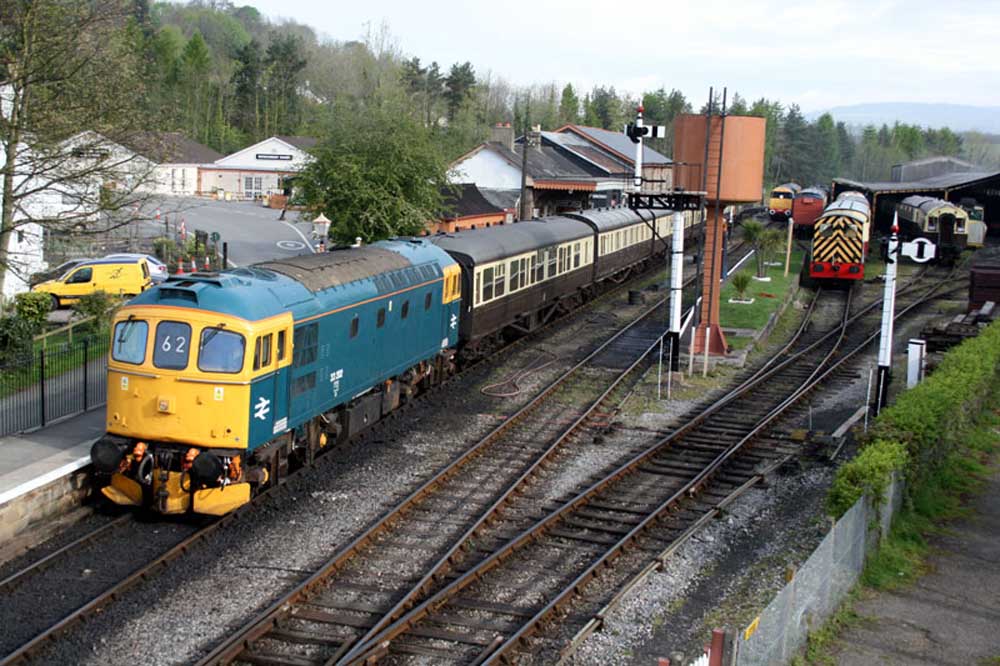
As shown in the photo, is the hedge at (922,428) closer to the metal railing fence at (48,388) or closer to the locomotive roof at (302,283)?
the locomotive roof at (302,283)

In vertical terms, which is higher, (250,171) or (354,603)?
(250,171)

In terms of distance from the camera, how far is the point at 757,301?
112ft

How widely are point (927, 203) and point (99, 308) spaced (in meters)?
41.8

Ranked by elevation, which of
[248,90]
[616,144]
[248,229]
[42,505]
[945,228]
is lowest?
[42,505]

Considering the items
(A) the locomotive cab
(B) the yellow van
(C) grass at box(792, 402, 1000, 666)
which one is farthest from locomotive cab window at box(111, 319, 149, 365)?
(B) the yellow van

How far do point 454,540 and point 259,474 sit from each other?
9.62ft

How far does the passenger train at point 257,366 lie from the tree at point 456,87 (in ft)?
283

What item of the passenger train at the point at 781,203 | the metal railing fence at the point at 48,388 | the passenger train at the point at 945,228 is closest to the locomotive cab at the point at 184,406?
the metal railing fence at the point at 48,388

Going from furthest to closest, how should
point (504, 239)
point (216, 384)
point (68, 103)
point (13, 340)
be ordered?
point (504, 239)
point (68, 103)
point (13, 340)
point (216, 384)

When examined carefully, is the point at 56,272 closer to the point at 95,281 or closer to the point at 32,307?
the point at 95,281

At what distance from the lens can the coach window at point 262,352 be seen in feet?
45.0

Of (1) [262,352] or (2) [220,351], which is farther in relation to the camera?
(1) [262,352]

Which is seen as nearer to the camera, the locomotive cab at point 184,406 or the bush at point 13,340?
the locomotive cab at point 184,406

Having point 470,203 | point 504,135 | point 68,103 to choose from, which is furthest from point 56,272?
point 504,135
